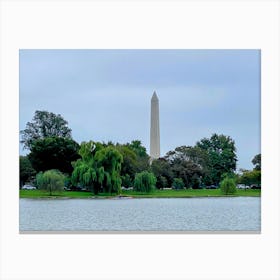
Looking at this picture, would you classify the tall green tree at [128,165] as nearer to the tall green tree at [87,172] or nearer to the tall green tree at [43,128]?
the tall green tree at [87,172]

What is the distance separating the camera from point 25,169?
10336mm

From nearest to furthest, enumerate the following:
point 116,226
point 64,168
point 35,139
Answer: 1. point 116,226
2. point 35,139
3. point 64,168

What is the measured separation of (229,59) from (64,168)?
4068mm

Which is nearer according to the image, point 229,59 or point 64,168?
point 229,59

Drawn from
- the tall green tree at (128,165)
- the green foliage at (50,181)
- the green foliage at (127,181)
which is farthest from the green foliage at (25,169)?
the green foliage at (127,181)

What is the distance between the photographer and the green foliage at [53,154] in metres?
11.2

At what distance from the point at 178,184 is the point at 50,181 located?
2.45 m

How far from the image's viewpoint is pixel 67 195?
37.3 ft

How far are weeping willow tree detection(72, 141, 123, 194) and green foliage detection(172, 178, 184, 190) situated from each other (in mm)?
1047

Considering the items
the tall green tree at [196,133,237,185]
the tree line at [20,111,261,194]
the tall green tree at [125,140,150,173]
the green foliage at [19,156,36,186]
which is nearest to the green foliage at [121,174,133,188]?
the tree line at [20,111,261,194]
